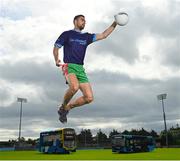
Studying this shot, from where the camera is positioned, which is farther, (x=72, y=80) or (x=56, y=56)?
(x=56, y=56)

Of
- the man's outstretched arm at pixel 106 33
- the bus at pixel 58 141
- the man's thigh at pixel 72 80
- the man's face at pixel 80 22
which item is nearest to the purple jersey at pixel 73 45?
the man's face at pixel 80 22

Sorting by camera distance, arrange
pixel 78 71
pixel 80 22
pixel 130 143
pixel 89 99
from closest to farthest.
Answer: pixel 89 99 < pixel 78 71 < pixel 80 22 < pixel 130 143

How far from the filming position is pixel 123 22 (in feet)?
32.5

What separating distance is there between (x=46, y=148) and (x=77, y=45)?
54286mm

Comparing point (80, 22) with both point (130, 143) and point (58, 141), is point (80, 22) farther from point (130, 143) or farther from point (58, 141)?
point (130, 143)

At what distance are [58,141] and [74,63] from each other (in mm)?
50189

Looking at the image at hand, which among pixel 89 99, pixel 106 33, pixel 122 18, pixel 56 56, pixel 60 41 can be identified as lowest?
pixel 89 99

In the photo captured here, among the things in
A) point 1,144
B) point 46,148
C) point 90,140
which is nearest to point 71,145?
point 46,148

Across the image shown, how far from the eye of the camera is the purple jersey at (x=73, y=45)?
9844 mm

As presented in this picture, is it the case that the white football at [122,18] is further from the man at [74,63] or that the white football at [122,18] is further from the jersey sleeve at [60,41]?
the jersey sleeve at [60,41]

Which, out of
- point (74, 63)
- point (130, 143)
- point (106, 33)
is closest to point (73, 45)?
point (74, 63)

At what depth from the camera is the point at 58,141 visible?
58781mm

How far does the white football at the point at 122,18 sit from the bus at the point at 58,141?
154 ft

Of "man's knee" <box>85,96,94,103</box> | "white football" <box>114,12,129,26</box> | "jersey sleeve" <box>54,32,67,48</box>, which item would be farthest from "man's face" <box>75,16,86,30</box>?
"man's knee" <box>85,96,94,103</box>
